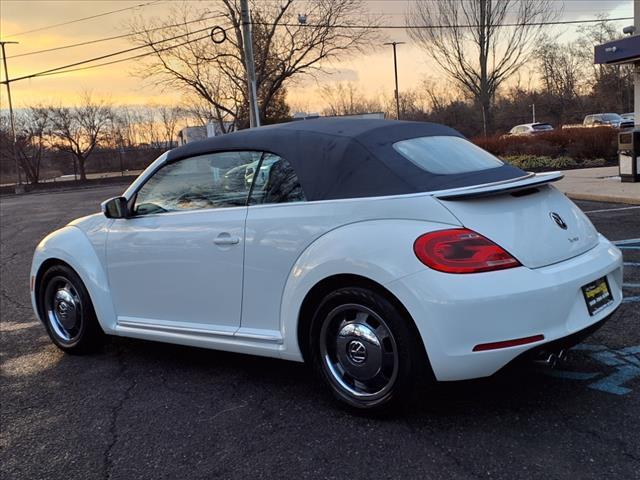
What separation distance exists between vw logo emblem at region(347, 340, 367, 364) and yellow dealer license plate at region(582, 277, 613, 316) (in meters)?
1.17

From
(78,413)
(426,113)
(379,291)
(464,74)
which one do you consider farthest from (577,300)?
(426,113)

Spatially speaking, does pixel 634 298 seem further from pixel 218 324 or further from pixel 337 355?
pixel 218 324

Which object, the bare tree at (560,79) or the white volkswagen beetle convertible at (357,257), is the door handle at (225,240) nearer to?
the white volkswagen beetle convertible at (357,257)

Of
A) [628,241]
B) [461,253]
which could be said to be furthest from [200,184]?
[628,241]

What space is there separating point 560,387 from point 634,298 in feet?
6.72

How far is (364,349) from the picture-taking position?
124 inches

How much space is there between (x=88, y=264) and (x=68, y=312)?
0.55m

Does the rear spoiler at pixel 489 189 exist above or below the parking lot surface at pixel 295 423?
above

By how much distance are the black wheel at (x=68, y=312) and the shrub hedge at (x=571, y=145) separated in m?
19.9

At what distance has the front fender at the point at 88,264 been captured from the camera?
173 inches

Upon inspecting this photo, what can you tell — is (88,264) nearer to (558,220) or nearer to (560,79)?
(558,220)

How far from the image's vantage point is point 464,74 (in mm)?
34969

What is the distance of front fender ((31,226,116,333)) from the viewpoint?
440 cm

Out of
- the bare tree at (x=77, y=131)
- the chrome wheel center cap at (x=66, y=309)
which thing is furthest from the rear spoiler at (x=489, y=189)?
the bare tree at (x=77, y=131)
